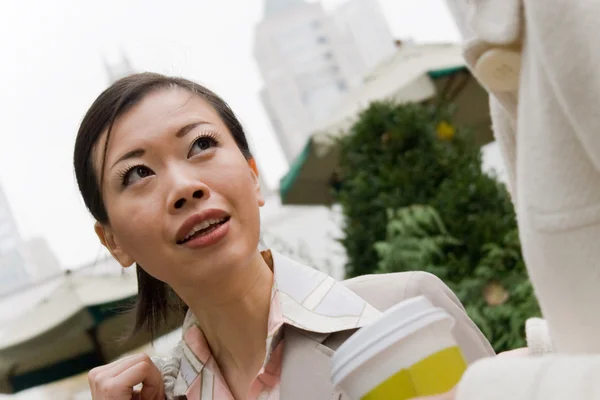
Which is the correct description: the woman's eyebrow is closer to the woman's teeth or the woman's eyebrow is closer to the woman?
the woman

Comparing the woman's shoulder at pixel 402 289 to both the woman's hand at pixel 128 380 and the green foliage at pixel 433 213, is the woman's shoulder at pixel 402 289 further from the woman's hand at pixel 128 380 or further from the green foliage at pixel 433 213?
the green foliage at pixel 433 213

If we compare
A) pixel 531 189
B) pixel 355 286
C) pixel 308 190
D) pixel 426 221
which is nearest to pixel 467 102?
pixel 308 190

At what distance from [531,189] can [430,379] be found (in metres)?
0.20

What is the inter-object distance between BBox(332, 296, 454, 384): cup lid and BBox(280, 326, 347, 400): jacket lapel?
0.57m

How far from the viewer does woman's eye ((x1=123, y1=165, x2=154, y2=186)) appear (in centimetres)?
120

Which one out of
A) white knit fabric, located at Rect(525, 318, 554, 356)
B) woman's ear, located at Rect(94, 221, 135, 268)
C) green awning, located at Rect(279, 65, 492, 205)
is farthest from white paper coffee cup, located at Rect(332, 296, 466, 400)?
green awning, located at Rect(279, 65, 492, 205)

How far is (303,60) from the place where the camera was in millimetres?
33031

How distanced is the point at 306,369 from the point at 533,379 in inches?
31.2

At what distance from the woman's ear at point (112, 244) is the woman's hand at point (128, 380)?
0.75 ft

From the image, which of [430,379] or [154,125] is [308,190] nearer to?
[154,125]

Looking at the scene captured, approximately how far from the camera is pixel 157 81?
53.7 inches

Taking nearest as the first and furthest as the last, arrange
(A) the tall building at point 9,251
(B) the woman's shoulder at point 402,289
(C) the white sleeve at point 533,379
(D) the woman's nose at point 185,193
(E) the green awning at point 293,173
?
(C) the white sleeve at point 533,379
(D) the woman's nose at point 185,193
(B) the woman's shoulder at point 402,289
(E) the green awning at point 293,173
(A) the tall building at point 9,251

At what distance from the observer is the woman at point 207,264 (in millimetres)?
1155

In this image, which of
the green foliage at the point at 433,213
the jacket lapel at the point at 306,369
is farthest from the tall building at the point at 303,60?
the jacket lapel at the point at 306,369
